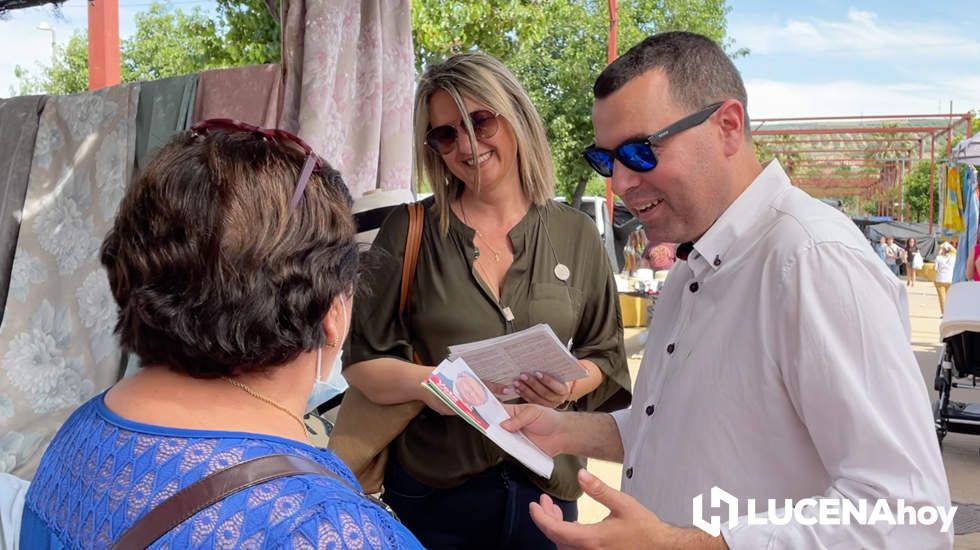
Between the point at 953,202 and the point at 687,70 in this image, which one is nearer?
the point at 687,70

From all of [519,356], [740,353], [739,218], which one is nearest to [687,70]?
[739,218]

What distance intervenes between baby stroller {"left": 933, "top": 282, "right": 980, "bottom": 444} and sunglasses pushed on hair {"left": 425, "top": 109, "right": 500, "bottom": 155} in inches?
220

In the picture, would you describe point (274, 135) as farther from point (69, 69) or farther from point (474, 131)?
point (69, 69)

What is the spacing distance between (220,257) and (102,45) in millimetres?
5077

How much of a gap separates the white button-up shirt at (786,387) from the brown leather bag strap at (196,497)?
2.72 feet

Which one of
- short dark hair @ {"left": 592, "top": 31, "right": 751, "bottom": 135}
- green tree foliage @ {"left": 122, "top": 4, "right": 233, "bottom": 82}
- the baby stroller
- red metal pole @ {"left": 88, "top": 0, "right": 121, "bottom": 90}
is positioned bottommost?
the baby stroller

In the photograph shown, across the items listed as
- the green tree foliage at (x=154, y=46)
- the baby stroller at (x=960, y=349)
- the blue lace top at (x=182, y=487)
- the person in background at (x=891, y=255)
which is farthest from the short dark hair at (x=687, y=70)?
the green tree foliage at (x=154, y=46)

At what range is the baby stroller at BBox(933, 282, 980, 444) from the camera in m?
6.87

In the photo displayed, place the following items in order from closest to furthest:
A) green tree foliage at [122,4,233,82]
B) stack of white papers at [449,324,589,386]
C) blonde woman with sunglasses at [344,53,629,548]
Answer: stack of white papers at [449,324,589,386] → blonde woman with sunglasses at [344,53,629,548] → green tree foliage at [122,4,233,82]

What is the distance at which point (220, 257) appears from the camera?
117 cm

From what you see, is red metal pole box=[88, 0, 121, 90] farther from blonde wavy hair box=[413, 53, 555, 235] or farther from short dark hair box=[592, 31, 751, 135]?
short dark hair box=[592, 31, 751, 135]

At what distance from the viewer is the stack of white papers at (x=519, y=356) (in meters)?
2.21

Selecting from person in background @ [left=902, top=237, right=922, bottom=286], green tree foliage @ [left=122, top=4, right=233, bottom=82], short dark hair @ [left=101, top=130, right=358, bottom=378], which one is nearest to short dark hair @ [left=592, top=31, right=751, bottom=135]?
short dark hair @ [left=101, top=130, right=358, bottom=378]

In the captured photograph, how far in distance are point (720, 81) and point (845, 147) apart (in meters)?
48.8
